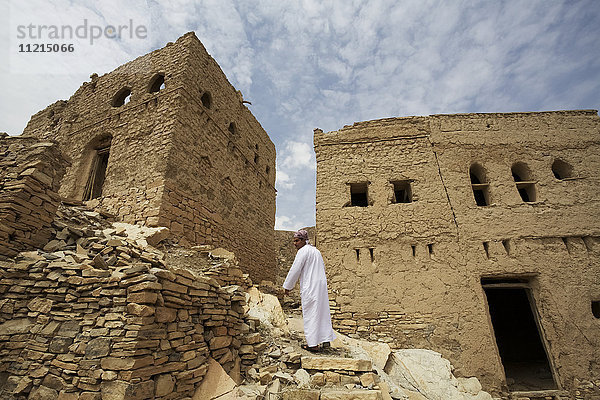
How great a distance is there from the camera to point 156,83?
25.4ft

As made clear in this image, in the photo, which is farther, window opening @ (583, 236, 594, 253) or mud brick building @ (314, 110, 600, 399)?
window opening @ (583, 236, 594, 253)

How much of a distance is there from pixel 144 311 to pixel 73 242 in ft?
7.37

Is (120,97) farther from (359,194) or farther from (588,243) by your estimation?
(588,243)

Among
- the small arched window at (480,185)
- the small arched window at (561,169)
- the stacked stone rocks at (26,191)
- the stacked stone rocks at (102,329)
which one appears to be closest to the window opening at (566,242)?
the small arched window at (480,185)

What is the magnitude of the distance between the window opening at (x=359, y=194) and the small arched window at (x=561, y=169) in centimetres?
474

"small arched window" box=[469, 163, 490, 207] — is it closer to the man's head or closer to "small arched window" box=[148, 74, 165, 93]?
the man's head

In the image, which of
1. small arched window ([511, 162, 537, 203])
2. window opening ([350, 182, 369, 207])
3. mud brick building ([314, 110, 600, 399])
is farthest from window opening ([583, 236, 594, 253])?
window opening ([350, 182, 369, 207])

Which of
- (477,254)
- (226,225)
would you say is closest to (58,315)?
(226,225)

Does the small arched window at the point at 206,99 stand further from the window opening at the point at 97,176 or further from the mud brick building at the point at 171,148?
the window opening at the point at 97,176

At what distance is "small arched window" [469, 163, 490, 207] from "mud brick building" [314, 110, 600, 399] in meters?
0.03

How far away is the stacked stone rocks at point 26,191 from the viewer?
3740mm

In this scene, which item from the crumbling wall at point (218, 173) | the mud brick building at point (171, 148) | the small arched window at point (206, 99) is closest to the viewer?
the mud brick building at point (171, 148)

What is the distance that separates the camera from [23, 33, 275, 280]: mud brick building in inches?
250

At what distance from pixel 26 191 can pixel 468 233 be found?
7.95m
